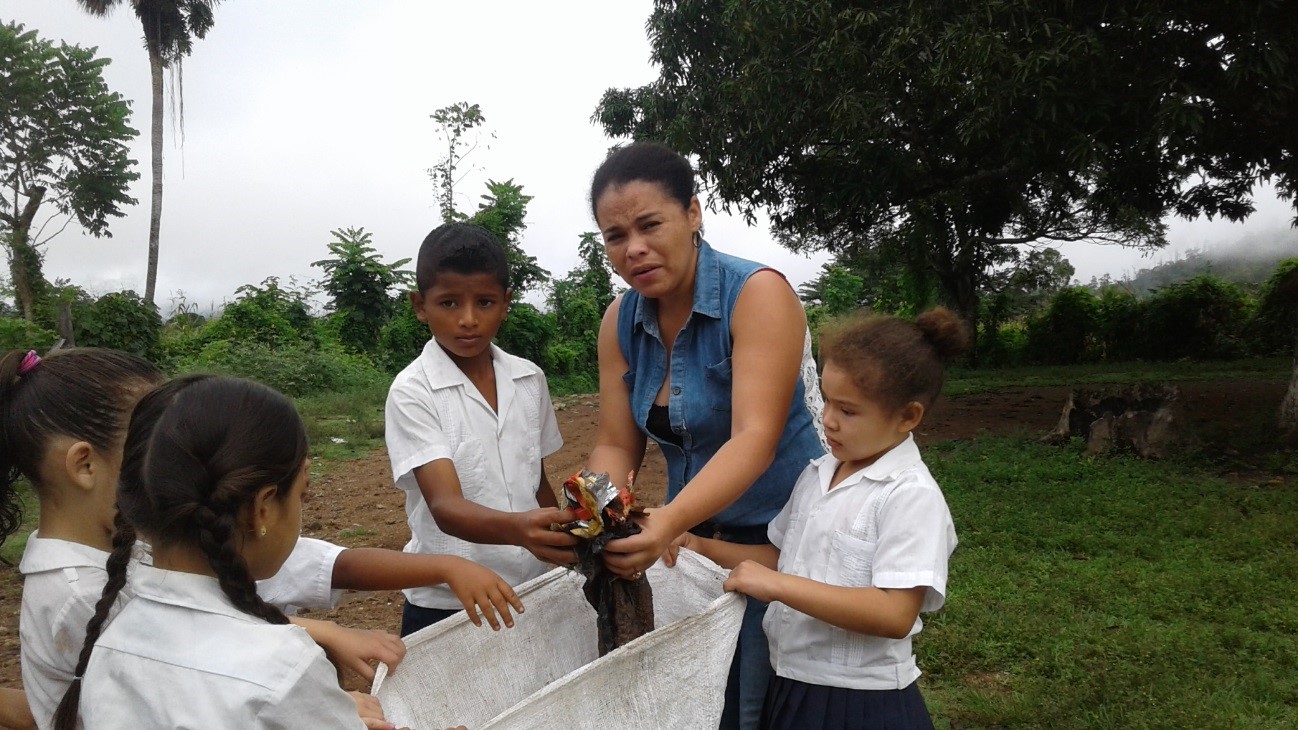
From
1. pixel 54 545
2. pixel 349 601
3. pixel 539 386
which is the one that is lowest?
pixel 349 601

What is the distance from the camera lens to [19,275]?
13.8 meters

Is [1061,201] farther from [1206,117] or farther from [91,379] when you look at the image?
[91,379]

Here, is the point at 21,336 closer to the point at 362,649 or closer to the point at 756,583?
the point at 362,649

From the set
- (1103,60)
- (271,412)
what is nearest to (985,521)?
(1103,60)

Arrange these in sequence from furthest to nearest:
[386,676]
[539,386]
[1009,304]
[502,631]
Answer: [1009,304] < [539,386] < [502,631] < [386,676]

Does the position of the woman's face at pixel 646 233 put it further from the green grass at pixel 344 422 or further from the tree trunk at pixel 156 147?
the tree trunk at pixel 156 147

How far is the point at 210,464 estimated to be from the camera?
1.19 meters

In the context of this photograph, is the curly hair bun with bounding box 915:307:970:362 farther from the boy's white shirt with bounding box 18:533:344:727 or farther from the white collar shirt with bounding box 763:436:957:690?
the boy's white shirt with bounding box 18:533:344:727

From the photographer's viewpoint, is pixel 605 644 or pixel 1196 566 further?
pixel 1196 566

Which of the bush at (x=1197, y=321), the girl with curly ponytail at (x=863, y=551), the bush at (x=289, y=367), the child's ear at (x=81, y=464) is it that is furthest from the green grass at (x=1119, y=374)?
the child's ear at (x=81, y=464)

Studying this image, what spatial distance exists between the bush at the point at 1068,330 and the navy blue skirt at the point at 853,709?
1566cm

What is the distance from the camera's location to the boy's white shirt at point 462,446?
75.7 inches

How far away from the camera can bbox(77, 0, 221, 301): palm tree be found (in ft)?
62.3

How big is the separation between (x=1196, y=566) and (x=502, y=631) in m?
4.08
